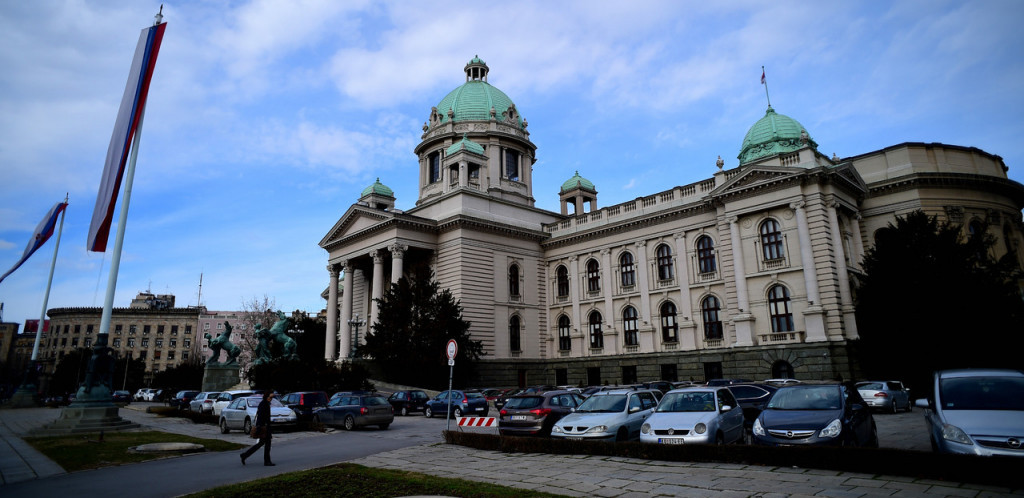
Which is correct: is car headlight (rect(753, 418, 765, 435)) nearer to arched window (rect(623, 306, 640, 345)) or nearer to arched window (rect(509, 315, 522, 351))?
arched window (rect(623, 306, 640, 345))

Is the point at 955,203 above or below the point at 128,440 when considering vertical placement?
above

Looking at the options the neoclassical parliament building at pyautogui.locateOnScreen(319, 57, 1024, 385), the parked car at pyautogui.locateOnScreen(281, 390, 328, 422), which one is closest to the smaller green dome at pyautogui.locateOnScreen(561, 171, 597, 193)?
the neoclassical parliament building at pyautogui.locateOnScreen(319, 57, 1024, 385)

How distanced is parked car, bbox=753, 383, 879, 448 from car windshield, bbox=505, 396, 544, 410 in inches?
277

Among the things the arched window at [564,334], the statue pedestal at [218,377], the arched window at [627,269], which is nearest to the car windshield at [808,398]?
the arched window at [627,269]

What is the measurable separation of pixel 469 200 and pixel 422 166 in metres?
15.0

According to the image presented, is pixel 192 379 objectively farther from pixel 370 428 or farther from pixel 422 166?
pixel 370 428

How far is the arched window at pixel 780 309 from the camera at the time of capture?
36.7 metres

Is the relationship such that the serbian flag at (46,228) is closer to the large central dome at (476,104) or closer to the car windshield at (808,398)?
the large central dome at (476,104)

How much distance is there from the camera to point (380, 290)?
49062mm

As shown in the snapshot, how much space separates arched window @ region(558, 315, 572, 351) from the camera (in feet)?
169

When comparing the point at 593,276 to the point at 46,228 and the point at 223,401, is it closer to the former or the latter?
the point at 223,401

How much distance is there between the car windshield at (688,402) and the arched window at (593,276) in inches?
1349

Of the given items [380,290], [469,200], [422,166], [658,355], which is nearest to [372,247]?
[380,290]

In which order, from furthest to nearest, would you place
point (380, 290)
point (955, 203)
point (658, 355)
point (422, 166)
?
1. point (422, 166)
2. point (380, 290)
3. point (658, 355)
4. point (955, 203)
